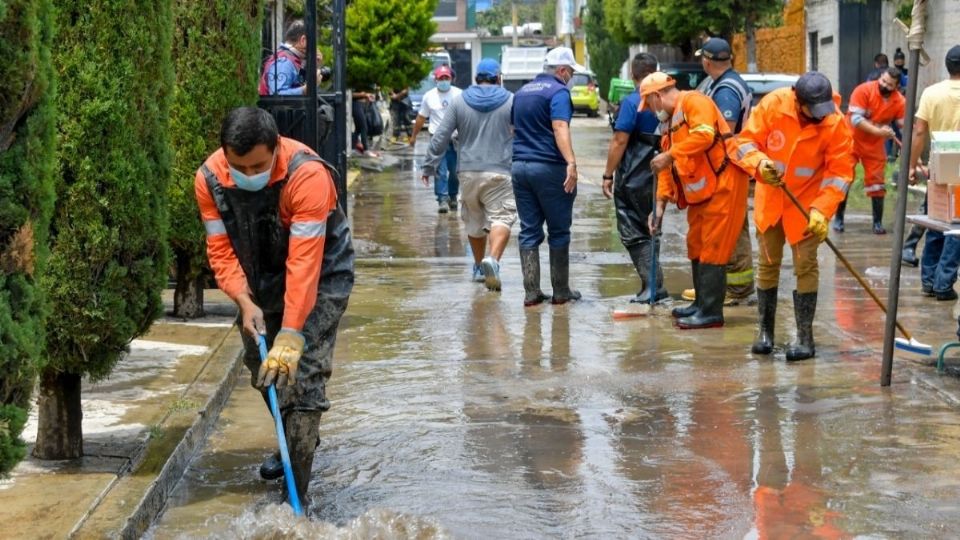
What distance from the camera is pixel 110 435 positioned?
7.14 m

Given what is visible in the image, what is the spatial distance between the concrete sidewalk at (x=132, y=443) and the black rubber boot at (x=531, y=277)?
2.51m

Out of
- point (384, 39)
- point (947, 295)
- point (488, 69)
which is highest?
point (384, 39)

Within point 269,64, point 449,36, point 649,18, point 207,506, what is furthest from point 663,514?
point 449,36

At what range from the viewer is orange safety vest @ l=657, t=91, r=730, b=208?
32.7 feet

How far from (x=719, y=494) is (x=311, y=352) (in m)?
1.74

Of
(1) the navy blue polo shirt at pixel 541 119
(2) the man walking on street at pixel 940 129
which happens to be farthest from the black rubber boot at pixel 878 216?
(1) the navy blue polo shirt at pixel 541 119

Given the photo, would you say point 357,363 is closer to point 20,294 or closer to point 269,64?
point 269,64

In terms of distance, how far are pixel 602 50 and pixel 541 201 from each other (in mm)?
50167

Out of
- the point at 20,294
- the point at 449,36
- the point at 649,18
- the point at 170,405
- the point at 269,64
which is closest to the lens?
the point at 20,294

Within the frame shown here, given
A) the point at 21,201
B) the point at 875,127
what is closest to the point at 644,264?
the point at 875,127

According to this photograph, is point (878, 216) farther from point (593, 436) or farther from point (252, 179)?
point (252, 179)

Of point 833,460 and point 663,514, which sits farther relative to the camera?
point 833,460

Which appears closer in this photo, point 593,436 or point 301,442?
point 301,442

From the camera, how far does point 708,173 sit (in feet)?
32.9
